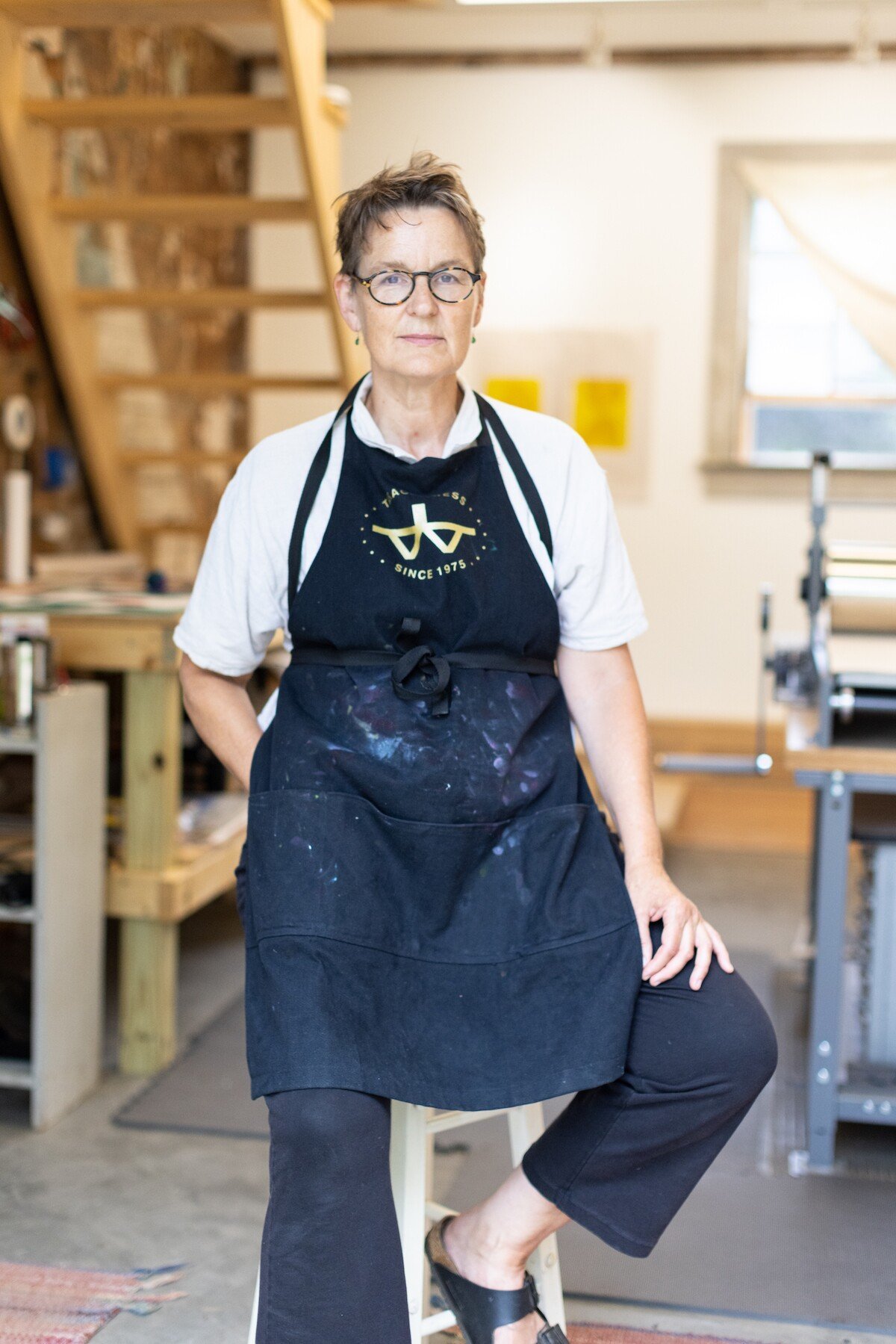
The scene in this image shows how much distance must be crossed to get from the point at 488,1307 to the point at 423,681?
2.26 feet

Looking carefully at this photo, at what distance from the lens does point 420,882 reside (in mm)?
1477

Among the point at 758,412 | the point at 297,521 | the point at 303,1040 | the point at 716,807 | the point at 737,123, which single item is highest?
the point at 737,123

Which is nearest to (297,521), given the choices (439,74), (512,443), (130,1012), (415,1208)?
(512,443)

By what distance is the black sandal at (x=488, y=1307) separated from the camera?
5.05 ft

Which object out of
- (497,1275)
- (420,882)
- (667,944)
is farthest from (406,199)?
(497,1275)

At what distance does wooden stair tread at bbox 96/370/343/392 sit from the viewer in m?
4.16

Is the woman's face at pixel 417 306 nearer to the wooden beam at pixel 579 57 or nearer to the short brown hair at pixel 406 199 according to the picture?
the short brown hair at pixel 406 199

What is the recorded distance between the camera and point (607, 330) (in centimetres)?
607

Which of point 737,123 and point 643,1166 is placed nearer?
point 643,1166

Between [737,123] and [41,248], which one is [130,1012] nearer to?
[41,248]

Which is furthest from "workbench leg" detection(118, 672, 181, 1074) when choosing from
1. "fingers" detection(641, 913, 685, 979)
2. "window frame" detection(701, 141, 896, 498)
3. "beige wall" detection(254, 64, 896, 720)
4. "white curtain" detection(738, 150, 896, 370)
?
"white curtain" detection(738, 150, 896, 370)

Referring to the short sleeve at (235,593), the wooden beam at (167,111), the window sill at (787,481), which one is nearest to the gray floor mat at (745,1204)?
the short sleeve at (235,593)

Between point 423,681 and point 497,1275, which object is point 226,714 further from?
point 497,1275

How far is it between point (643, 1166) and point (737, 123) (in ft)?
17.5
